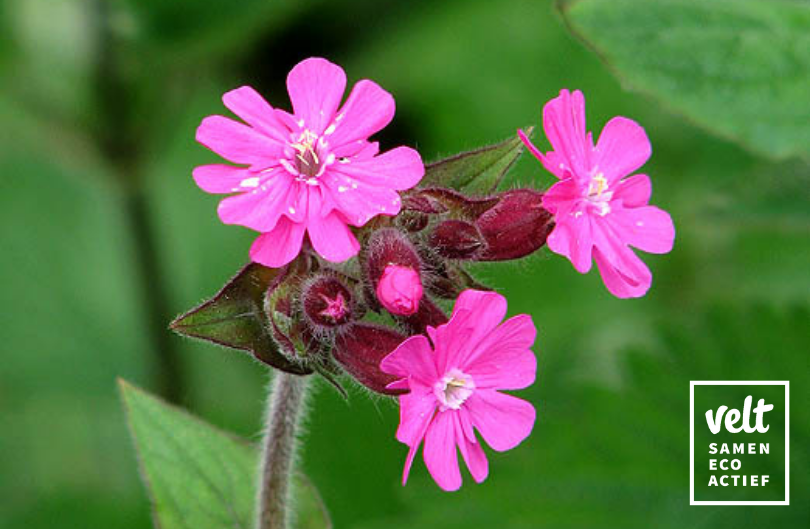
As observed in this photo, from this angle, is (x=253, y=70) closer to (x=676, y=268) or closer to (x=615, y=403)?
(x=676, y=268)

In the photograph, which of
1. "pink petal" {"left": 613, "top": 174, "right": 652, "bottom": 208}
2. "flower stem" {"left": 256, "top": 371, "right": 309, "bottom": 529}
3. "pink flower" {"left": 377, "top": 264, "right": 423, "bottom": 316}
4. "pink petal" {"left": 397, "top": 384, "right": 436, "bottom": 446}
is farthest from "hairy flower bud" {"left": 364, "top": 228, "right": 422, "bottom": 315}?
"pink petal" {"left": 613, "top": 174, "right": 652, "bottom": 208}

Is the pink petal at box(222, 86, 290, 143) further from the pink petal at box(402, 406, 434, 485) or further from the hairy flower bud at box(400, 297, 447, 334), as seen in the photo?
the pink petal at box(402, 406, 434, 485)

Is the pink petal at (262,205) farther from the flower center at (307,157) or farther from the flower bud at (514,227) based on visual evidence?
the flower bud at (514,227)

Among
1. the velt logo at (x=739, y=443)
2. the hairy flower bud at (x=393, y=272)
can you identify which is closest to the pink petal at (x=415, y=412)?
the hairy flower bud at (x=393, y=272)

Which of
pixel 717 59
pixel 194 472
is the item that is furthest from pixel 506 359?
pixel 194 472

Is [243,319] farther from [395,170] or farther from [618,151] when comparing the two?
[618,151]

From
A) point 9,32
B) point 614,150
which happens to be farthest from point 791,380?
point 9,32
